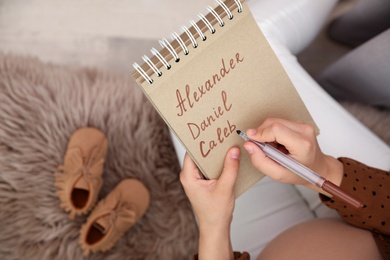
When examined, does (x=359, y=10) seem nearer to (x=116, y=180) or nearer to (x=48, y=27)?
(x=116, y=180)

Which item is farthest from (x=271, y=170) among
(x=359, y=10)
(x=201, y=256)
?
(x=359, y=10)

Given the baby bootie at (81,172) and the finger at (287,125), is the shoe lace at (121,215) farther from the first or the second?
the finger at (287,125)

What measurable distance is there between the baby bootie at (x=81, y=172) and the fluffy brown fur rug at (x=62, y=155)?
0.08ft

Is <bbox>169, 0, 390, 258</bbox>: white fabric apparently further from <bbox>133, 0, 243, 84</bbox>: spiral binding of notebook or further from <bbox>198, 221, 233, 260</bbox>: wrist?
<bbox>133, 0, 243, 84</bbox>: spiral binding of notebook

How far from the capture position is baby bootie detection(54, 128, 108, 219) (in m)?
0.85

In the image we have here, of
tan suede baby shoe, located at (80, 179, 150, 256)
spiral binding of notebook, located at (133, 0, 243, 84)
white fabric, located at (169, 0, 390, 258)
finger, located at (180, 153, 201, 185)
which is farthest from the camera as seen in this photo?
tan suede baby shoe, located at (80, 179, 150, 256)

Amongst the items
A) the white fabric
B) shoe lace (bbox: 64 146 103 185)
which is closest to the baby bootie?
shoe lace (bbox: 64 146 103 185)

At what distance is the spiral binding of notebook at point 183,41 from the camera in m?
0.40

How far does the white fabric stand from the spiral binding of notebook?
342mm

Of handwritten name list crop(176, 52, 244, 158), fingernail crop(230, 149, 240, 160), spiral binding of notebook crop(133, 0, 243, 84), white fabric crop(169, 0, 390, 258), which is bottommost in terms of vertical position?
white fabric crop(169, 0, 390, 258)

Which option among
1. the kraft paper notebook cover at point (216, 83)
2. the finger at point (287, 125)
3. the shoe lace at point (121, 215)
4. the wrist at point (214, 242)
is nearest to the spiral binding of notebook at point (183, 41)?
the kraft paper notebook cover at point (216, 83)

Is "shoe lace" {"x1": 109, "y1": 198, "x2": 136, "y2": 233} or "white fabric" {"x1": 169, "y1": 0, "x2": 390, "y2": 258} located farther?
"shoe lace" {"x1": 109, "y1": 198, "x2": 136, "y2": 233}

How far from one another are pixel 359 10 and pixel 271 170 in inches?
27.9

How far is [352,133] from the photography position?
698 mm
